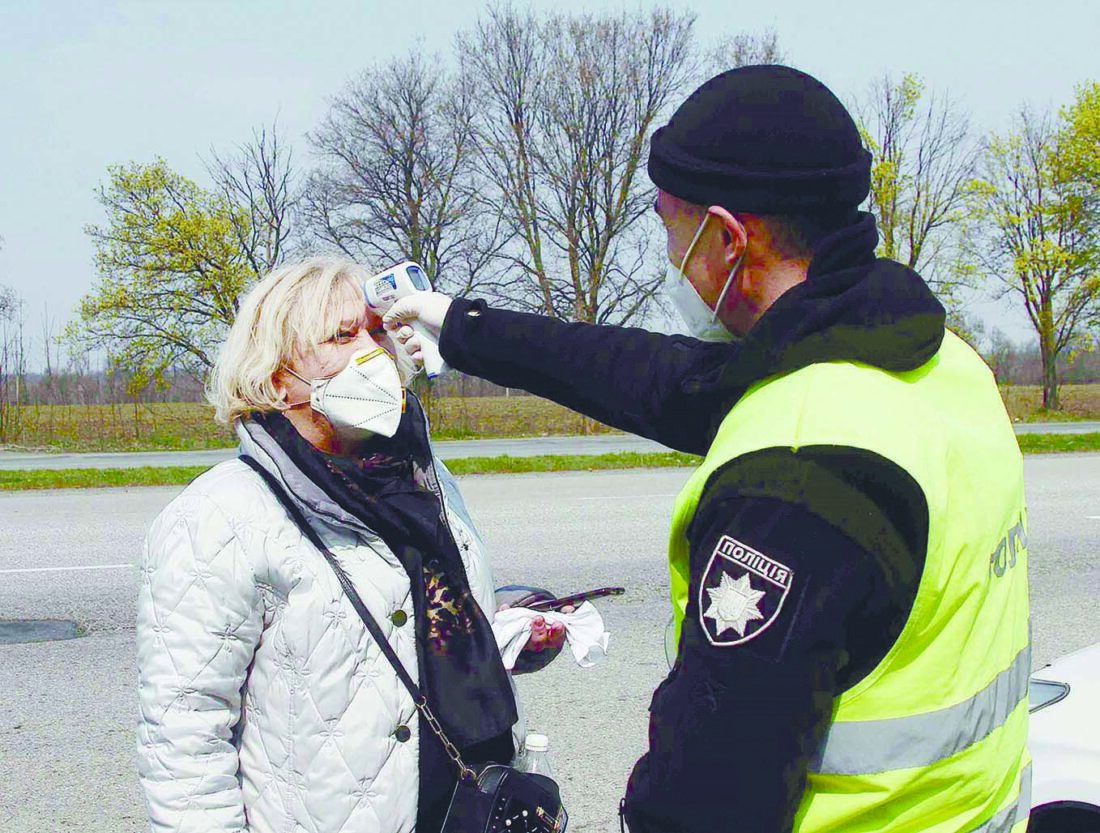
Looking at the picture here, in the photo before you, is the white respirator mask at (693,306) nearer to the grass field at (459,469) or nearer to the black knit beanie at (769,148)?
the black knit beanie at (769,148)

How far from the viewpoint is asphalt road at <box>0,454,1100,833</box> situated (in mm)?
4164

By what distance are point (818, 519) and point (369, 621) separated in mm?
1296

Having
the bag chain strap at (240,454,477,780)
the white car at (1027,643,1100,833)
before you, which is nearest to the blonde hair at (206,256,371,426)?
the bag chain strap at (240,454,477,780)

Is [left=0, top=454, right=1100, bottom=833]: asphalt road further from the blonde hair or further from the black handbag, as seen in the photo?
the blonde hair

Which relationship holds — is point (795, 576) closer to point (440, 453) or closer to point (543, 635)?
point (543, 635)

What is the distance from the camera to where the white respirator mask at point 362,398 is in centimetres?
234

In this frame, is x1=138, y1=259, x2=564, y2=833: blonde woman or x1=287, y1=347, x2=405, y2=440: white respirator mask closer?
x1=138, y1=259, x2=564, y2=833: blonde woman

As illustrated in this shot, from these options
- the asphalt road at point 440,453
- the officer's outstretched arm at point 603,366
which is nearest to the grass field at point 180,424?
the asphalt road at point 440,453

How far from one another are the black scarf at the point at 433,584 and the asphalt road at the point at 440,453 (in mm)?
15452

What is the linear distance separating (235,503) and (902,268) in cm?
139

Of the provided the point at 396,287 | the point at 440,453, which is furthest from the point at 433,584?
the point at 440,453

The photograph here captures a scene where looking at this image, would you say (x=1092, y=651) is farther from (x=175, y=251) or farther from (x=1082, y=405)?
(x=1082, y=405)

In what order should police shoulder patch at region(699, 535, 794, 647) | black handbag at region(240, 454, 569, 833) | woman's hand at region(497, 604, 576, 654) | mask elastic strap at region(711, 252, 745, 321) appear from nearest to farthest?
1. police shoulder patch at region(699, 535, 794, 647)
2. mask elastic strap at region(711, 252, 745, 321)
3. black handbag at region(240, 454, 569, 833)
4. woman's hand at region(497, 604, 576, 654)

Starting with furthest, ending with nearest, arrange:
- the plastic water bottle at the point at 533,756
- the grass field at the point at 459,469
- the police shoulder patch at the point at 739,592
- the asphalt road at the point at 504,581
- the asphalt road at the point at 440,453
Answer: the asphalt road at the point at 440,453 < the grass field at the point at 459,469 < the asphalt road at the point at 504,581 < the plastic water bottle at the point at 533,756 < the police shoulder patch at the point at 739,592
